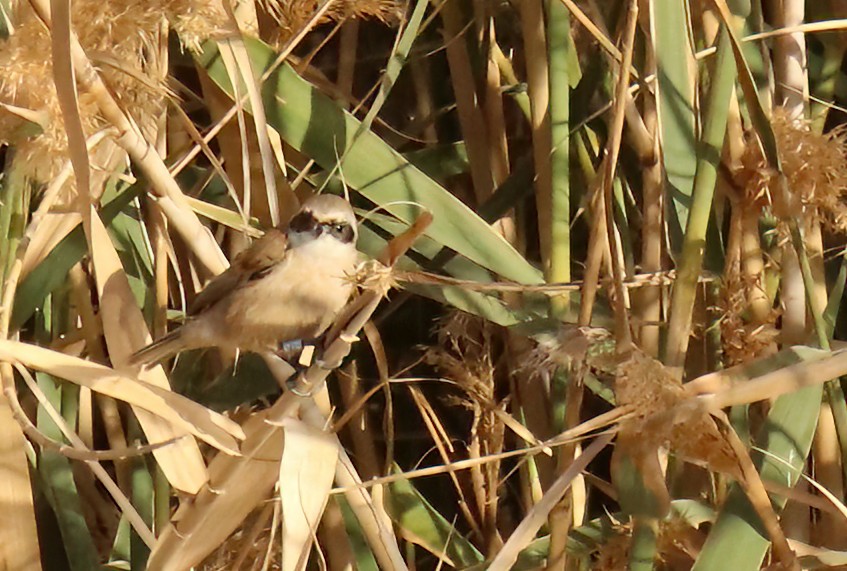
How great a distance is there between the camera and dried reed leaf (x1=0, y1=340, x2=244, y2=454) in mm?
1028

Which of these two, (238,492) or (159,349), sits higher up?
(159,349)

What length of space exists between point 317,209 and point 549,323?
1.05 feet

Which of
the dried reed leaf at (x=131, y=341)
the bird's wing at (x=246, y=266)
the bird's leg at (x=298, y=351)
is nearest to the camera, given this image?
the dried reed leaf at (x=131, y=341)

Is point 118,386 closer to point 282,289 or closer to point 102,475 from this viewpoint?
point 102,475

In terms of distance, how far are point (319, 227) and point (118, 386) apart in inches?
16.5

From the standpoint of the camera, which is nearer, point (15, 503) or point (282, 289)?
point (15, 503)

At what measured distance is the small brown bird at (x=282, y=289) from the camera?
136cm

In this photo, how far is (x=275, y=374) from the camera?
52.5 inches

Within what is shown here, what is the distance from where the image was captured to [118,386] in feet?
3.43

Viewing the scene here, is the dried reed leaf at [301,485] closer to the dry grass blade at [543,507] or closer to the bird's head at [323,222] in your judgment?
the dry grass blade at [543,507]

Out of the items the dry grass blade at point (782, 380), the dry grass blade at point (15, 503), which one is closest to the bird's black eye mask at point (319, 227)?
the dry grass blade at point (15, 503)

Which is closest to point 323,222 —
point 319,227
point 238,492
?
point 319,227

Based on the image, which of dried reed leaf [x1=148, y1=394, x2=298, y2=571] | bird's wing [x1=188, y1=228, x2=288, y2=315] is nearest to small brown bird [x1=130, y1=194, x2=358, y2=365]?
bird's wing [x1=188, y1=228, x2=288, y2=315]

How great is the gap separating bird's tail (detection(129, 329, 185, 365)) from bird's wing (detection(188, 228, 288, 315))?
0.30 feet
